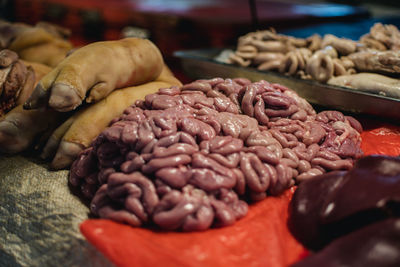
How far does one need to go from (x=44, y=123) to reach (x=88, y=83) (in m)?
0.32

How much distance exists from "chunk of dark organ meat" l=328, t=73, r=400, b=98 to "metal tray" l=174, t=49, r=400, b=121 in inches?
2.0

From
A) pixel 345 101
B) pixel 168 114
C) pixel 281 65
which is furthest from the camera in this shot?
pixel 281 65

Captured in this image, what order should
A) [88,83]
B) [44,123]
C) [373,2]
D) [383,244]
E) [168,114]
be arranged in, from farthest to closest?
[373,2], [44,123], [88,83], [168,114], [383,244]

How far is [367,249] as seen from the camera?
3.27 feet

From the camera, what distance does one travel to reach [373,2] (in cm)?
607

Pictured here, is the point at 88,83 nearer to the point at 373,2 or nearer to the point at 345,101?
the point at 345,101

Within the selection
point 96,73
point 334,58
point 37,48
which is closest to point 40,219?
point 96,73

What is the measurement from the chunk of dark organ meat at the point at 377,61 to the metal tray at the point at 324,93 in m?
0.28

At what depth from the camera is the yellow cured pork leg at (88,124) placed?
156cm

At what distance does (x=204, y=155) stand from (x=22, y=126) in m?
0.88

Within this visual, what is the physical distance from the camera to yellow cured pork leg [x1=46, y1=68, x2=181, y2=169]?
5.11 feet

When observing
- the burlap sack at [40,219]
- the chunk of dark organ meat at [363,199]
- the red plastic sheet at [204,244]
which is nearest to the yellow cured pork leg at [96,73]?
the burlap sack at [40,219]

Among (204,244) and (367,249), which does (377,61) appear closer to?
(367,249)

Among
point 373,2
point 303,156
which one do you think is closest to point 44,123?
point 303,156
